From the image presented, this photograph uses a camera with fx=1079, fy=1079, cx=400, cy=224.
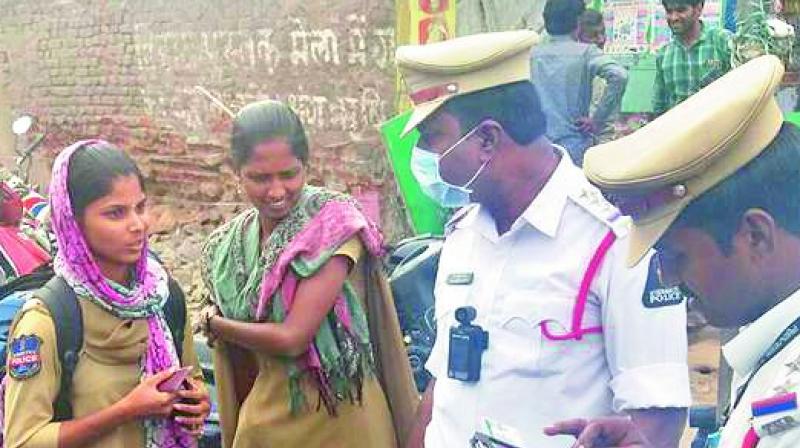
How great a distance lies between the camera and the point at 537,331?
2131 mm

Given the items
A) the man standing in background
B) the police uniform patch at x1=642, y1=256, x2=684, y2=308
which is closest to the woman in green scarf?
the police uniform patch at x1=642, y1=256, x2=684, y2=308

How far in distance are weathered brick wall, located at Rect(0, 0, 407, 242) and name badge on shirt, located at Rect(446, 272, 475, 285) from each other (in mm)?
5210

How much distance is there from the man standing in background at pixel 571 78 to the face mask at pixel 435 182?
3.18m

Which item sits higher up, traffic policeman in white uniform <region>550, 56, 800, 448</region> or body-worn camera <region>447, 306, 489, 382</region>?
traffic policeman in white uniform <region>550, 56, 800, 448</region>

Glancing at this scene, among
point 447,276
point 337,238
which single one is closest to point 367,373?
point 337,238

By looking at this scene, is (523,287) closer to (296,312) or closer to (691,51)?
(296,312)

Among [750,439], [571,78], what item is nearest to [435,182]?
[750,439]

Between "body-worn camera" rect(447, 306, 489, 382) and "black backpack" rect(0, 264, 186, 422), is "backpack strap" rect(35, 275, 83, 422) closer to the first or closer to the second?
"black backpack" rect(0, 264, 186, 422)

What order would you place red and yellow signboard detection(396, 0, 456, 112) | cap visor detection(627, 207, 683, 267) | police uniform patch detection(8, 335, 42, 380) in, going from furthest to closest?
red and yellow signboard detection(396, 0, 456, 112) → police uniform patch detection(8, 335, 42, 380) → cap visor detection(627, 207, 683, 267)

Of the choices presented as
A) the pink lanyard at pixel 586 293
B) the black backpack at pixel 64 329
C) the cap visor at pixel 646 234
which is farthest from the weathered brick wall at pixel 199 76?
the cap visor at pixel 646 234

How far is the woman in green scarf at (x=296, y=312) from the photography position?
2.80 meters

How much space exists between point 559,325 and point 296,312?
0.88m

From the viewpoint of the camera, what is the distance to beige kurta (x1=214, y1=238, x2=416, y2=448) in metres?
2.85

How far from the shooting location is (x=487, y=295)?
2225mm
